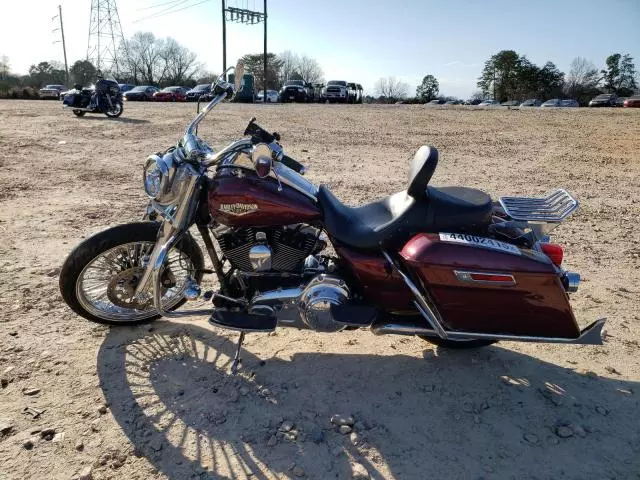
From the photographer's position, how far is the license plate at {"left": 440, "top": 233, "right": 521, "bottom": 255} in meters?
2.53

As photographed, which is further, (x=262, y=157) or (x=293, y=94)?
(x=293, y=94)

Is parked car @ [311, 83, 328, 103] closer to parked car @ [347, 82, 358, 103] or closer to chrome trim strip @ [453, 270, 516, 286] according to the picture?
parked car @ [347, 82, 358, 103]

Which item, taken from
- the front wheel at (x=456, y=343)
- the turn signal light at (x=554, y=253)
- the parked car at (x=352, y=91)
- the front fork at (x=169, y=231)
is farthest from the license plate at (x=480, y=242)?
the parked car at (x=352, y=91)

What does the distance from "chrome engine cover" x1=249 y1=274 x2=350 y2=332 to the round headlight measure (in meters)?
0.86

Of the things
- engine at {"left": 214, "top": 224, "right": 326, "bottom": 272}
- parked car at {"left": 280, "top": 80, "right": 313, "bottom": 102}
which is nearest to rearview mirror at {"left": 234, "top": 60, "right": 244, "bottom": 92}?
engine at {"left": 214, "top": 224, "right": 326, "bottom": 272}

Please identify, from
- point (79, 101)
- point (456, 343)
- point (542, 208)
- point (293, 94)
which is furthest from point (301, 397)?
point (293, 94)

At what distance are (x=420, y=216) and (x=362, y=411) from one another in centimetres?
115

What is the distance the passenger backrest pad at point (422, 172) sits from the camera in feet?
8.48

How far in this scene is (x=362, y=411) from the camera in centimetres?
267

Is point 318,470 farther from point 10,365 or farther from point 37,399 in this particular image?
point 10,365

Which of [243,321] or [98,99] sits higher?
[98,99]

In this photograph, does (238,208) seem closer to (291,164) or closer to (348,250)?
(291,164)

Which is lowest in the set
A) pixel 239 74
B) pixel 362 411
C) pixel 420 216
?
pixel 362 411

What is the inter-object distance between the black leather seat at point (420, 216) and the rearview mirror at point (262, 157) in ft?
1.44
